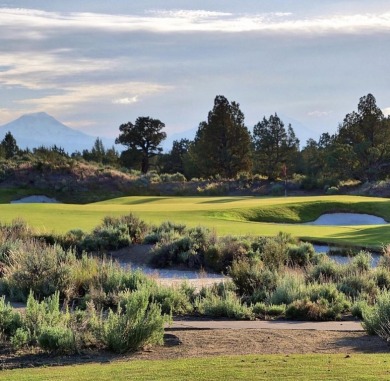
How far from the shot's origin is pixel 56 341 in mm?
9766

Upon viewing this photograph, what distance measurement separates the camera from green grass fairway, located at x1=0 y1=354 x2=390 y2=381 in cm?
763

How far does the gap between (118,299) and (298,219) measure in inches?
939

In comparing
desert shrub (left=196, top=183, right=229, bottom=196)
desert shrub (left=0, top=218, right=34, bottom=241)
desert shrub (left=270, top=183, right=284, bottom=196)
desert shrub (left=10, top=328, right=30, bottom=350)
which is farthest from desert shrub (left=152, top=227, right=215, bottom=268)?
desert shrub (left=270, top=183, right=284, bottom=196)

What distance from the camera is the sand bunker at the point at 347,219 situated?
37062mm

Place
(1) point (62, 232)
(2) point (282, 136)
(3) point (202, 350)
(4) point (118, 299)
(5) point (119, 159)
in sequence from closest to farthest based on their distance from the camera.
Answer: (3) point (202, 350)
(4) point (118, 299)
(1) point (62, 232)
(2) point (282, 136)
(5) point (119, 159)

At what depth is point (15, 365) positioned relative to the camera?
9.16 meters

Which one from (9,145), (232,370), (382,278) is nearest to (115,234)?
(382,278)

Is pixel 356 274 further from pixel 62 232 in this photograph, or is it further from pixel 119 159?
pixel 119 159

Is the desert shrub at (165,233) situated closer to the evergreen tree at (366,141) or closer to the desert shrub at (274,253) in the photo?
the desert shrub at (274,253)

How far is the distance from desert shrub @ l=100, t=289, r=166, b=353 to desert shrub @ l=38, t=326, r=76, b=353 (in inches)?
20.3

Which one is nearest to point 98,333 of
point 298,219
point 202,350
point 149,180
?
point 202,350

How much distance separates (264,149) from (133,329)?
65.8m

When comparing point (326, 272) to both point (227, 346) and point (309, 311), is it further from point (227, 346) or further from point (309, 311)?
point (227, 346)

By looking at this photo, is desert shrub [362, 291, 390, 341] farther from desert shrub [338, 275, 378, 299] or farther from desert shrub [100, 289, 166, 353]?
desert shrub [338, 275, 378, 299]
